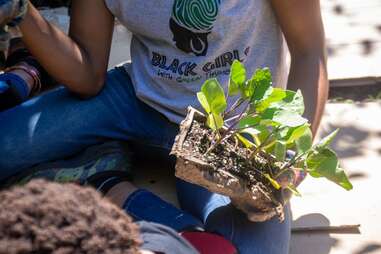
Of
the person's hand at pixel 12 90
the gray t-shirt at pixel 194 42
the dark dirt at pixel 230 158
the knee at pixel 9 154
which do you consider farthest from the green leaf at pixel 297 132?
the person's hand at pixel 12 90

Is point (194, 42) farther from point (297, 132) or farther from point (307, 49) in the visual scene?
point (297, 132)

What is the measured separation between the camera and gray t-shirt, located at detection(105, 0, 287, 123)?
5.70ft

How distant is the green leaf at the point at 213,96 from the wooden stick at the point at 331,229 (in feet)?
1.98

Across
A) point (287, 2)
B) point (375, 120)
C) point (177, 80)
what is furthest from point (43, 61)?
point (375, 120)

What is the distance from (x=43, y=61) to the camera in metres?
1.83

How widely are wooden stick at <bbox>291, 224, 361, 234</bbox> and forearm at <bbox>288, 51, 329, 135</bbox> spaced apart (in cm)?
30

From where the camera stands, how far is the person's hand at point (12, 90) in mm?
2086

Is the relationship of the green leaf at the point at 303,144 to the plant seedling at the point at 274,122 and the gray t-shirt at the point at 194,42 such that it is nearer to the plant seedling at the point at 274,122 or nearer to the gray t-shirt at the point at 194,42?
the plant seedling at the point at 274,122

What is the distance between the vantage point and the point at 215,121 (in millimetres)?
1413

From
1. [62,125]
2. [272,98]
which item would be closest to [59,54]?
[62,125]

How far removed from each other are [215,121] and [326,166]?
0.24m

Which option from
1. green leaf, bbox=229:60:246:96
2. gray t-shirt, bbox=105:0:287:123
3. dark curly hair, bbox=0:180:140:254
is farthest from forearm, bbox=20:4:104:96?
dark curly hair, bbox=0:180:140:254

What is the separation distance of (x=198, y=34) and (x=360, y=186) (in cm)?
68

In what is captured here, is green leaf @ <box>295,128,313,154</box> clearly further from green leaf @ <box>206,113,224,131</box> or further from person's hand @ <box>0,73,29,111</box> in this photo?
person's hand @ <box>0,73,29,111</box>
